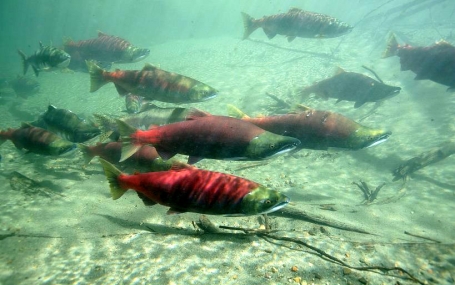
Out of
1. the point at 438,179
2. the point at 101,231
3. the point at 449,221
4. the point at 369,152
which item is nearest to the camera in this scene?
the point at 101,231

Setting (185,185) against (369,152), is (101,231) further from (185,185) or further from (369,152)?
(369,152)

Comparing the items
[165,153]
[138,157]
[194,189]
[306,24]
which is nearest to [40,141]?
[138,157]

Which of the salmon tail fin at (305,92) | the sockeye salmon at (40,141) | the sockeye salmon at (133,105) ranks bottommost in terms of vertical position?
the sockeye salmon at (40,141)

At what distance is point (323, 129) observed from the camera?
4.40m

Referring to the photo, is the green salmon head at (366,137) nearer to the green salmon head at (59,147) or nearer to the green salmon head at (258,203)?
the green salmon head at (258,203)

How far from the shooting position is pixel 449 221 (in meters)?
4.63

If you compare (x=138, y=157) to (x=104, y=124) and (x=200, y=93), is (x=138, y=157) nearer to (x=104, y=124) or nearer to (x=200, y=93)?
(x=104, y=124)

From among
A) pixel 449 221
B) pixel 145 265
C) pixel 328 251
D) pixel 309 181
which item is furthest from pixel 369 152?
pixel 145 265

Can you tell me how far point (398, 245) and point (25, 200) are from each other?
612 centimetres

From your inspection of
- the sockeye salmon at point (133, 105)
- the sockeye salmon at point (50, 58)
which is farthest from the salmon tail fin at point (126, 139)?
the sockeye salmon at point (50, 58)

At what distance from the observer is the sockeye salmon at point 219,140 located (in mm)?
3193

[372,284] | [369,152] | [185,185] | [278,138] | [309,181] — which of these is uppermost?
[278,138]

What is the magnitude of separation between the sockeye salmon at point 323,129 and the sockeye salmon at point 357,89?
13.6ft

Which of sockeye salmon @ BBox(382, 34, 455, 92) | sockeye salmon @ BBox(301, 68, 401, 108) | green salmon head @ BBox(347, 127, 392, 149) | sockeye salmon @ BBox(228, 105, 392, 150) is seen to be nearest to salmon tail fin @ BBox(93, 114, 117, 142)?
sockeye salmon @ BBox(228, 105, 392, 150)
